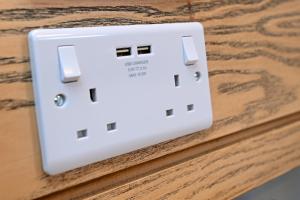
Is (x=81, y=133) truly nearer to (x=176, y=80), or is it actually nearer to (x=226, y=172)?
(x=176, y=80)

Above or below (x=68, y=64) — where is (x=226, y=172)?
below

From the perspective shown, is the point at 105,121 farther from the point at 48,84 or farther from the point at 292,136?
the point at 292,136

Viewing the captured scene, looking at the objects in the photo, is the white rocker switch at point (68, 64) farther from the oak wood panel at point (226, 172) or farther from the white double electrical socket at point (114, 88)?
the oak wood panel at point (226, 172)

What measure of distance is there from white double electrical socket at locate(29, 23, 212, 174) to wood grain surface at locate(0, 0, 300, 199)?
1 cm

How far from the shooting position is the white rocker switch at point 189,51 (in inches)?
16.2

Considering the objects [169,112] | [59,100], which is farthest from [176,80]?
[59,100]

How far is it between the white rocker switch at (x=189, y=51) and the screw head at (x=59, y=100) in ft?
0.47

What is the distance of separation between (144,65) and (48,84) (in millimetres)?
97

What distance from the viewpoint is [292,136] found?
60 cm

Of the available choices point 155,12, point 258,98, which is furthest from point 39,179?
point 258,98

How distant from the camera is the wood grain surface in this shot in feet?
0.98

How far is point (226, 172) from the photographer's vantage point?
491 millimetres

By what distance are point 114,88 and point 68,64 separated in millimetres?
50

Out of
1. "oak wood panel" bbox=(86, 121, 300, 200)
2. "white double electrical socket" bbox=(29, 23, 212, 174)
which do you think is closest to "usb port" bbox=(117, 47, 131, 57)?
"white double electrical socket" bbox=(29, 23, 212, 174)
